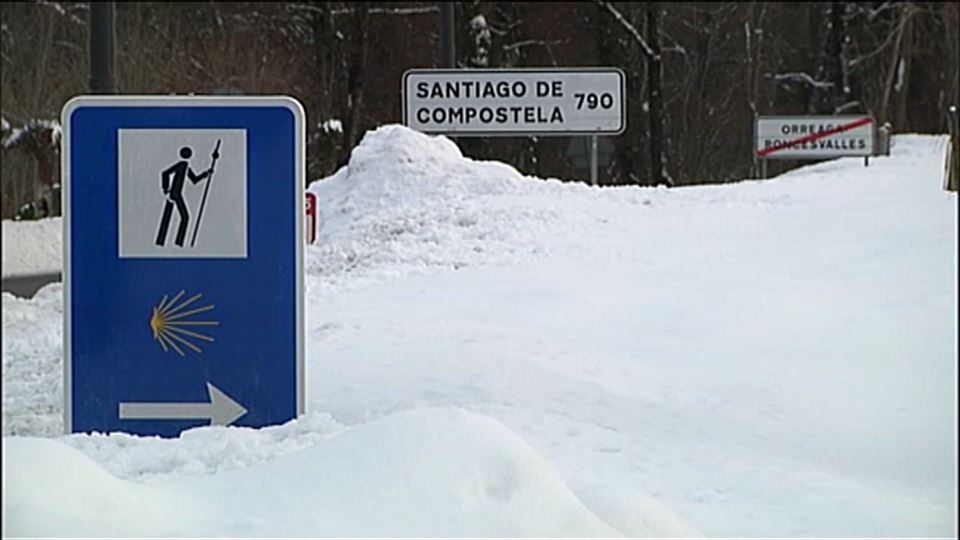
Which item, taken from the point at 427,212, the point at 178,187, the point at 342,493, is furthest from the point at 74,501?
the point at 427,212

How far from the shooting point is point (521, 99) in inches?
595

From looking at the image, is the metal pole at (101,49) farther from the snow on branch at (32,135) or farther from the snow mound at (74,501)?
the snow mound at (74,501)

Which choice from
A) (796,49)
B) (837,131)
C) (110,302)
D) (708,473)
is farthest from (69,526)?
(796,49)

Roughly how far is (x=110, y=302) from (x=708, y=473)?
2035 mm

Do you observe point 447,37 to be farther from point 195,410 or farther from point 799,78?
point 799,78

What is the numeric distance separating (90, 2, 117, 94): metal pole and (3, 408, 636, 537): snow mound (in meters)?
11.5

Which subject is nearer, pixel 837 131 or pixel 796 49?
pixel 837 131

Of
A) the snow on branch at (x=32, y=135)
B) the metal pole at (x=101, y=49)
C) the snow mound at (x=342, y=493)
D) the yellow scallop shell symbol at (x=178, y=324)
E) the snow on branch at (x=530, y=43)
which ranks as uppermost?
the snow on branch at (x=530, y=43)

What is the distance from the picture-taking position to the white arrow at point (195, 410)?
18.4 feet

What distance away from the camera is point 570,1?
130ft

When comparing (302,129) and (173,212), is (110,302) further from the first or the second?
(302,129)

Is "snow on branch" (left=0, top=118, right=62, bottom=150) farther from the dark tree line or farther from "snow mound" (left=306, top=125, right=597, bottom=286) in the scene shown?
the dark tree line

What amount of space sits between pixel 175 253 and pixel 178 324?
24 centimetres

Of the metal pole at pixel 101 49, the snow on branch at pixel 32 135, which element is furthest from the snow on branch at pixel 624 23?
the metal pole at pixel 101 49
